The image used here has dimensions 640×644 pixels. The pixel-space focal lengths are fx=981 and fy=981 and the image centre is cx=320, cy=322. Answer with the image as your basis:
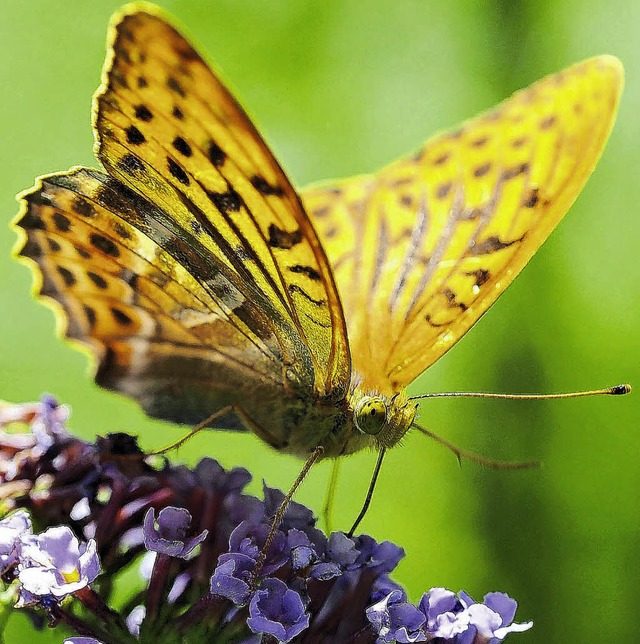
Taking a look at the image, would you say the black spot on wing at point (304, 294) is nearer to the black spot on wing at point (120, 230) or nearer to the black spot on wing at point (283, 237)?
the black spot on wing at point (283, 237)

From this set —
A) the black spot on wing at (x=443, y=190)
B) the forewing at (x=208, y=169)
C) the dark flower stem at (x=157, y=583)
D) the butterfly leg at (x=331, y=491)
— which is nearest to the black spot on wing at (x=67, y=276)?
the forewing at (x=208, y=169)

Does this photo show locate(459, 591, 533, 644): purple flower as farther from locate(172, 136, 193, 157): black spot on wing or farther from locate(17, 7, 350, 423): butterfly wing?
locate(172, 136, 193, 157): black spot on wing

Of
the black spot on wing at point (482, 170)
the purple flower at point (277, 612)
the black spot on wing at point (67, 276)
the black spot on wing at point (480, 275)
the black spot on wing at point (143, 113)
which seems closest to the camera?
the purple flower at point (277, 612)

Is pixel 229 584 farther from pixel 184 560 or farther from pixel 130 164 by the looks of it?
pixel 130 164

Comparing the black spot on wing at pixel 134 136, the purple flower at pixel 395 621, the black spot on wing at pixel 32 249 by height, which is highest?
the black spot on wing at pixel 134 136

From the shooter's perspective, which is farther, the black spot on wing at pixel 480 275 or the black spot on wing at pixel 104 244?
the black spot on wing at pixel 480 275

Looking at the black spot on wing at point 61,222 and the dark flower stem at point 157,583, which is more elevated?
the black spot on wing at point 61,222
